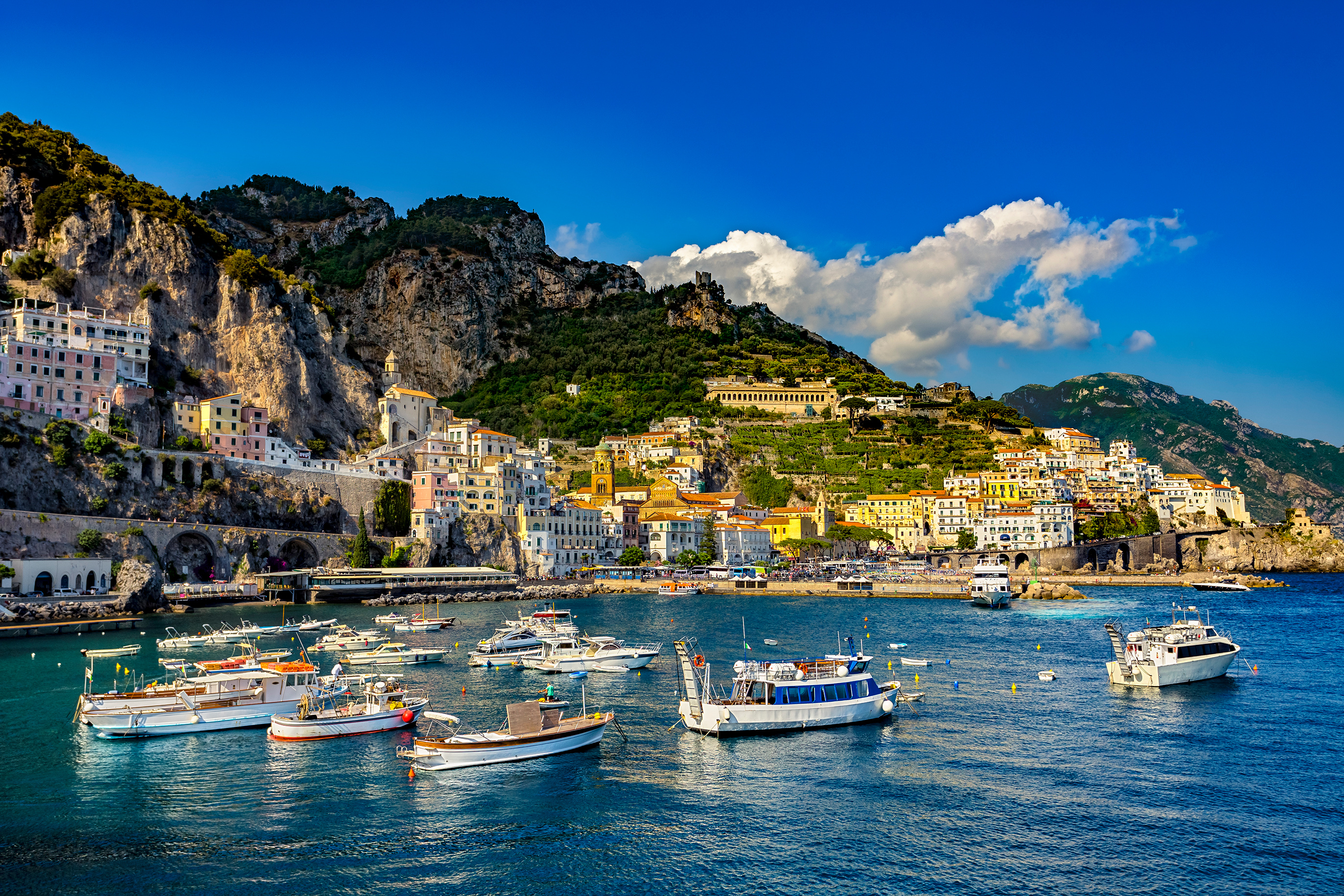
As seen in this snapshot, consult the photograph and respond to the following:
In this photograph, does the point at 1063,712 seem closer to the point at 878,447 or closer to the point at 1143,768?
the point at 1143,768

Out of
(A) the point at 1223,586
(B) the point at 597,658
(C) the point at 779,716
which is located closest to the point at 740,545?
(A) the point at 1223,586

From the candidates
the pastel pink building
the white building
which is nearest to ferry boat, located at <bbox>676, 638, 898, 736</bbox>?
the pastel pink building

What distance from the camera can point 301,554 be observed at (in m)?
69.9

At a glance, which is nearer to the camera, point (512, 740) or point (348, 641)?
point (512, 740)

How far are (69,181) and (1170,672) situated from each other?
88148mm

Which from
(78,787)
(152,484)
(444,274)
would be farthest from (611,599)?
(444,274)

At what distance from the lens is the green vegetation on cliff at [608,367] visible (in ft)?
407

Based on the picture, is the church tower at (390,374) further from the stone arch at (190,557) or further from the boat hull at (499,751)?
the boat hull at (499,751)

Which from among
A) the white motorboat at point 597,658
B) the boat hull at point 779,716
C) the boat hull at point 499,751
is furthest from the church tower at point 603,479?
the boat hull at point 499,751

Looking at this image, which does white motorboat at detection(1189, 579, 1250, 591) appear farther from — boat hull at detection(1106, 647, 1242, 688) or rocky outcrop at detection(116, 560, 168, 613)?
rocky outcrop at detection(116, 560, 168, 613)

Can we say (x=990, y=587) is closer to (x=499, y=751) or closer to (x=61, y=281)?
(x=499, y=751)

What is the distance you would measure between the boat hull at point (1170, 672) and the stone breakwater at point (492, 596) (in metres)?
44.2

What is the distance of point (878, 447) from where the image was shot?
119 meters

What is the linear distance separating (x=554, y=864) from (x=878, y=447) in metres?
106
